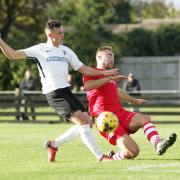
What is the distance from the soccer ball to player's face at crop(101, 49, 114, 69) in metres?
0.77

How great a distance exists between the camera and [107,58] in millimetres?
12570

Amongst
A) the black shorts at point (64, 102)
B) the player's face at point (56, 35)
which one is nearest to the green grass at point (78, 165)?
the black shorts at point (64, 102)

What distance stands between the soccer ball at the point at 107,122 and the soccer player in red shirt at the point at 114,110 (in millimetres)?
190

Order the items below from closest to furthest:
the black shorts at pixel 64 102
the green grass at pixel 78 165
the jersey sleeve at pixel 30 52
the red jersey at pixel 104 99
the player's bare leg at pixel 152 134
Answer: the green grass at pixel 78 165, the player's bare leg at pixel 152 134, the black shorts at pixel 64 102, the jersey sleeve at pixel 30 52, the red jersey at pixel 104 99

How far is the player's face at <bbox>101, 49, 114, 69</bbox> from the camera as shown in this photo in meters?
12.5

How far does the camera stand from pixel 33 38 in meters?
53.2

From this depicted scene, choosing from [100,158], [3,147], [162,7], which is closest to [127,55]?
[3,147]

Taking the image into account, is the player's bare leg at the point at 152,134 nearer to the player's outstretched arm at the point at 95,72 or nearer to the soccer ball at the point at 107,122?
the soccer ball at the point at 107,122

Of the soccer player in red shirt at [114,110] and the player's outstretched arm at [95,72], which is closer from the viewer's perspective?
the player's outstretched arm at [95,72]

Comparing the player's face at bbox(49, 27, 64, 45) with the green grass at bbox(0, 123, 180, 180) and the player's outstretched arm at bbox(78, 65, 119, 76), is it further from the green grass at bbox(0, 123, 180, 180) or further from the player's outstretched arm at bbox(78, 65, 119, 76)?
the green grass at bbox(0, 123, 180, 180)

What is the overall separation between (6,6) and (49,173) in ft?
143

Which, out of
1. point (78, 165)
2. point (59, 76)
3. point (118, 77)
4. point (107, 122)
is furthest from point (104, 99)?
point (78, 165)

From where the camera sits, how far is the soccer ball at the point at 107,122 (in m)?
12.3

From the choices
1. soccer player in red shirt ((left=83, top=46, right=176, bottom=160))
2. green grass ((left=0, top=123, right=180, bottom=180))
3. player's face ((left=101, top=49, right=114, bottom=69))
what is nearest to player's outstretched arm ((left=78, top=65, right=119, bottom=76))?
soccer player in red shirt ((left=83, top=46, right=176, bottom=160))
